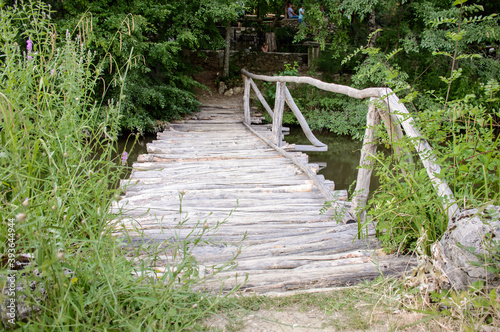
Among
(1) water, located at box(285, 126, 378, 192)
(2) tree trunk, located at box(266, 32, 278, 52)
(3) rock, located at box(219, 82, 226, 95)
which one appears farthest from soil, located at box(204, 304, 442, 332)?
(2) tree trunk, located at box(266, 32, 278, 52)

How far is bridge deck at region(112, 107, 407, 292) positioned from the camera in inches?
75.4

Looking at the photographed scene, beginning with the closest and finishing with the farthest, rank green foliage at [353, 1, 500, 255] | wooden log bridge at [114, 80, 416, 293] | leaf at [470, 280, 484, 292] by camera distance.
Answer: leaf at [470, 280, 484, 292]
green foliage at [353, 1, 500, 255]
wooden log bridge at [114, 80, 416, 293]

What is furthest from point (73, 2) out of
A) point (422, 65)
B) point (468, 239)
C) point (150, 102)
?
point (422, 65)

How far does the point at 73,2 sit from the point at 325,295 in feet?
26.3

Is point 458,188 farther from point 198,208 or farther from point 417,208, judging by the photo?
point 198,208

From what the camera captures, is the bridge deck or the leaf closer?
the leaf

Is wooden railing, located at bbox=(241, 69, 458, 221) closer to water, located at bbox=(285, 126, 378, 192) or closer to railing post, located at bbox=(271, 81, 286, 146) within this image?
railing post, located at bbox=(271, 81, 286, 146)

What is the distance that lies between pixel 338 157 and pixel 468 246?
7900mm

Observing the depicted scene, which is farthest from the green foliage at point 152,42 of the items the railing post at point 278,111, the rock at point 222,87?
the railing post at point 278,111

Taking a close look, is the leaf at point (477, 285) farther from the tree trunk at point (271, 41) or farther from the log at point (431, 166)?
the tree trunk at point (271, 41)

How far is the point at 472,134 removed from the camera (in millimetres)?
1771

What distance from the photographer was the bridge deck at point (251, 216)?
1916 mm

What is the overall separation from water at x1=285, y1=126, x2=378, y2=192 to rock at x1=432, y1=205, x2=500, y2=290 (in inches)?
219

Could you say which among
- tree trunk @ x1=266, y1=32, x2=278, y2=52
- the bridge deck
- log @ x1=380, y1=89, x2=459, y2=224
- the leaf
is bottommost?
the bridge deck
